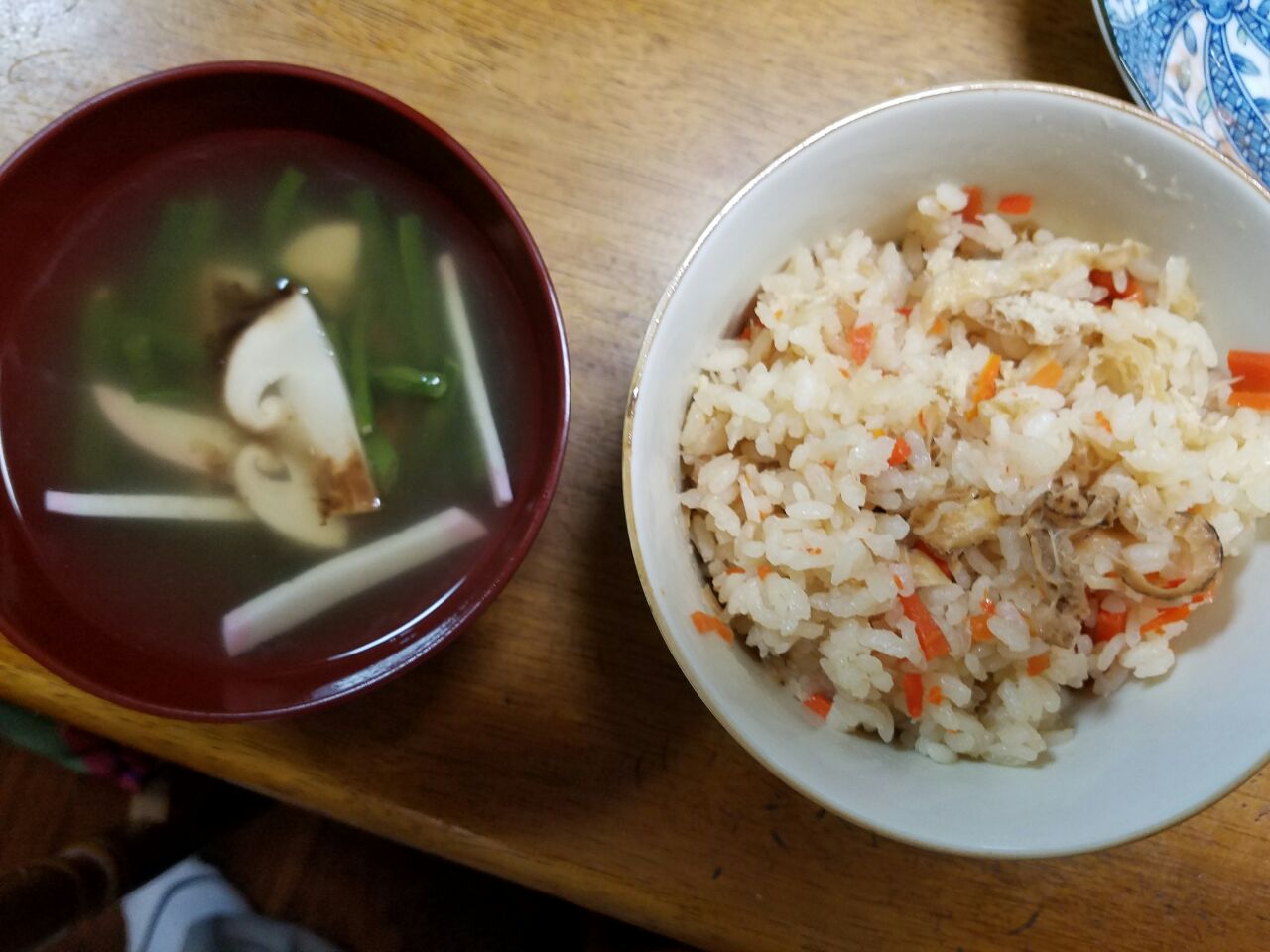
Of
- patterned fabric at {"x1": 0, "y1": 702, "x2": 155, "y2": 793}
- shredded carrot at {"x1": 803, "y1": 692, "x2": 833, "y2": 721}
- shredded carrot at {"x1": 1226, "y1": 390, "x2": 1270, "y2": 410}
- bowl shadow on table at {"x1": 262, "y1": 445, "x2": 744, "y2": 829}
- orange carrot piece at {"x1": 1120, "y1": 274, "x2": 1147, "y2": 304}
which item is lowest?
patterned fabric at {"x1": 0, "y1": 702, "x2": 155, "y2": 793}

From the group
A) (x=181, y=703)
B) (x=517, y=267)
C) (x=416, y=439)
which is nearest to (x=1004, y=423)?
(x=517, y=267)

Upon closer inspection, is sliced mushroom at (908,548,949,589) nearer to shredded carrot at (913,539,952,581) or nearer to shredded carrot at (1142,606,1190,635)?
shredded carrot at (913,539,952,581)

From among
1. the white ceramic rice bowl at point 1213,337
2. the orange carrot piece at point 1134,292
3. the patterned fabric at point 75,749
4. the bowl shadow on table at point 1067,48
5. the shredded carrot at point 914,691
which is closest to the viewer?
the white ceramic rice bowl at point 1213,337

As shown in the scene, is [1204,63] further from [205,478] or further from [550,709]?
[205,478]

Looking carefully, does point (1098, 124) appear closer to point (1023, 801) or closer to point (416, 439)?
point (1023, 801)

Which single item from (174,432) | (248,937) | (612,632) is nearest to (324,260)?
(174,432)

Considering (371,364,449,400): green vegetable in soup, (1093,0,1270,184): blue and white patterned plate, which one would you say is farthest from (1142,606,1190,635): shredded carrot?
(371,364,449,400): green vegetable in soup

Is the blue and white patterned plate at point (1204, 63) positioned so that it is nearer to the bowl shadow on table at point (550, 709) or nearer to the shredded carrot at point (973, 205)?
the shredded carrot at point (973, 205)

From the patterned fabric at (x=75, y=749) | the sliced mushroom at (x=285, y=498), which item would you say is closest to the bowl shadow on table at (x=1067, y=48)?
the sliced mushroom at (x=285, y=498)
